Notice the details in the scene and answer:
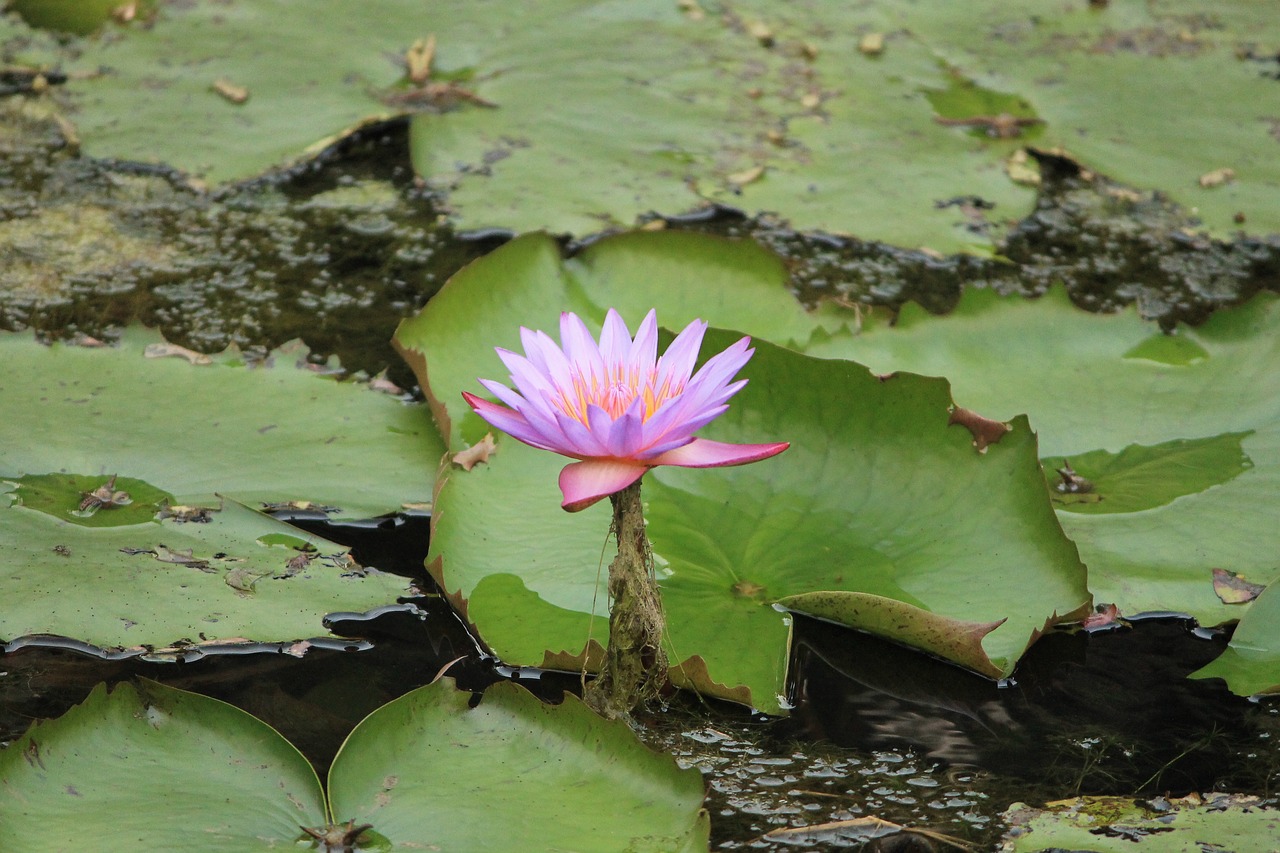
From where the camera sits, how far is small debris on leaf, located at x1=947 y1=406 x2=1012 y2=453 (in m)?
1.82

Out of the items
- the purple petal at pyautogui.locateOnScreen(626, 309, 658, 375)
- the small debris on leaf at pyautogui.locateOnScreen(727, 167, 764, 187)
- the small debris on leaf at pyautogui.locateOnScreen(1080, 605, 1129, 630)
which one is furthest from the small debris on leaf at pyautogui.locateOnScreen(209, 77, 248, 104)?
the small debris on leaf at pyautogui.locateOnScreen(1080, 605, 1129, 630)

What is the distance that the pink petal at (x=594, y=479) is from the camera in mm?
1291

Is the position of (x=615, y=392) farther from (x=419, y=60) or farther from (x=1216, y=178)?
(x=1216, y=178)

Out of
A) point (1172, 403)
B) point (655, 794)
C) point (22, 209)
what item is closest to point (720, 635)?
point (655, 794)

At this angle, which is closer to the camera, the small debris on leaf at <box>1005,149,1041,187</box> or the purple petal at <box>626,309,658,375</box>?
the purple petal at <box>626,309,658,375</box>


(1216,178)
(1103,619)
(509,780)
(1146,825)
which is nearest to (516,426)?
(509,780)

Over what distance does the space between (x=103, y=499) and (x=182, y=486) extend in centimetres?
13

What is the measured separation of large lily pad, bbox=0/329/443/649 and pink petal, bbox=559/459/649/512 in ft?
2.09

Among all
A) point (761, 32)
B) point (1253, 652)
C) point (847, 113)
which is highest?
point (761, 32)

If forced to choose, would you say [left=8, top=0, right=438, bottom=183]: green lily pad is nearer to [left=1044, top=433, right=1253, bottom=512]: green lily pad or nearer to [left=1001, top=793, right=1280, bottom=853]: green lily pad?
[left=1044, top=433, right=1253, bottom=512]: green lily pad

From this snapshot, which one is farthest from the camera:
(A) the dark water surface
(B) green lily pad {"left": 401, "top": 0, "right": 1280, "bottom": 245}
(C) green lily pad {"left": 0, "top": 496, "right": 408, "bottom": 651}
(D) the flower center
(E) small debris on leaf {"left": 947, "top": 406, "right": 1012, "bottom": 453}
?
(B) green lily pad {"left": 401, "top": 0, "right": 1280, "bottom": 245}

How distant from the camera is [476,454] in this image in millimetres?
1972

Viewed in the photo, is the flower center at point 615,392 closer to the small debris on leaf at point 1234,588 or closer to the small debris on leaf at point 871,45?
the small debris on leaf at point 1234,588

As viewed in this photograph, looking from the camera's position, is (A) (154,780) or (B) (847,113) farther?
(B) (847,113)
